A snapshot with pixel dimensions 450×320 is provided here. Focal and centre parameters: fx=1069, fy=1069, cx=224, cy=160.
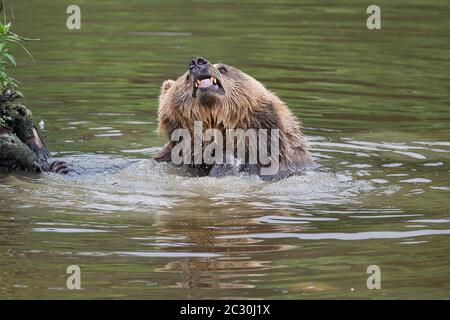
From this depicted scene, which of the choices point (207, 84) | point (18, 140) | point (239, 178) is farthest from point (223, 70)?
point (18, 140)

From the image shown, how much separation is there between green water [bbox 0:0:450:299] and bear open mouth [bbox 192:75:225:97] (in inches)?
30.8

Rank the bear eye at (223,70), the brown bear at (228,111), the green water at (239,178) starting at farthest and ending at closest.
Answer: the bear eye at (223,70) < the brown bear at (228,111) < the green water at (239,178)

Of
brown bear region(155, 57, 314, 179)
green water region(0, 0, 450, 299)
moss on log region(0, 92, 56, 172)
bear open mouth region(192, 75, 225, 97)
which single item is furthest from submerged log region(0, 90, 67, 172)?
bear open mouth region(192, 75, 225, 97)

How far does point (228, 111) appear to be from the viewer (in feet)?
29.8

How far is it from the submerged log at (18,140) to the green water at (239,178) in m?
0.16

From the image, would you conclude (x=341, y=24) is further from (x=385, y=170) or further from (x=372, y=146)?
(x=385, y=170)

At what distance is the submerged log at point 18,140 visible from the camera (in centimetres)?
896

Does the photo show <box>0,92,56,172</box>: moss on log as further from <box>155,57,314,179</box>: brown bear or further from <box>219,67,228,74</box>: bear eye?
<box>219,67,228,74</box>: bear eye

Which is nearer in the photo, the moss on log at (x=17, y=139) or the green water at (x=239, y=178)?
the green water at (x=239, y=178)

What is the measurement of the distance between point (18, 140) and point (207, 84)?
166 cm

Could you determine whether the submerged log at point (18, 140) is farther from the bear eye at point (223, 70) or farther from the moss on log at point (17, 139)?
the bear eye at point (223, 70)

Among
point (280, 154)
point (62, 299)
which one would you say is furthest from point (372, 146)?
point (62, 299)

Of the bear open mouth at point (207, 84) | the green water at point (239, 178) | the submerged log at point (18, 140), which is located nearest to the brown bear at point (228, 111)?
the bear open mouth at point (207, 84)

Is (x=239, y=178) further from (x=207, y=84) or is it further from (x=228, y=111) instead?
(x=207, y=84)
